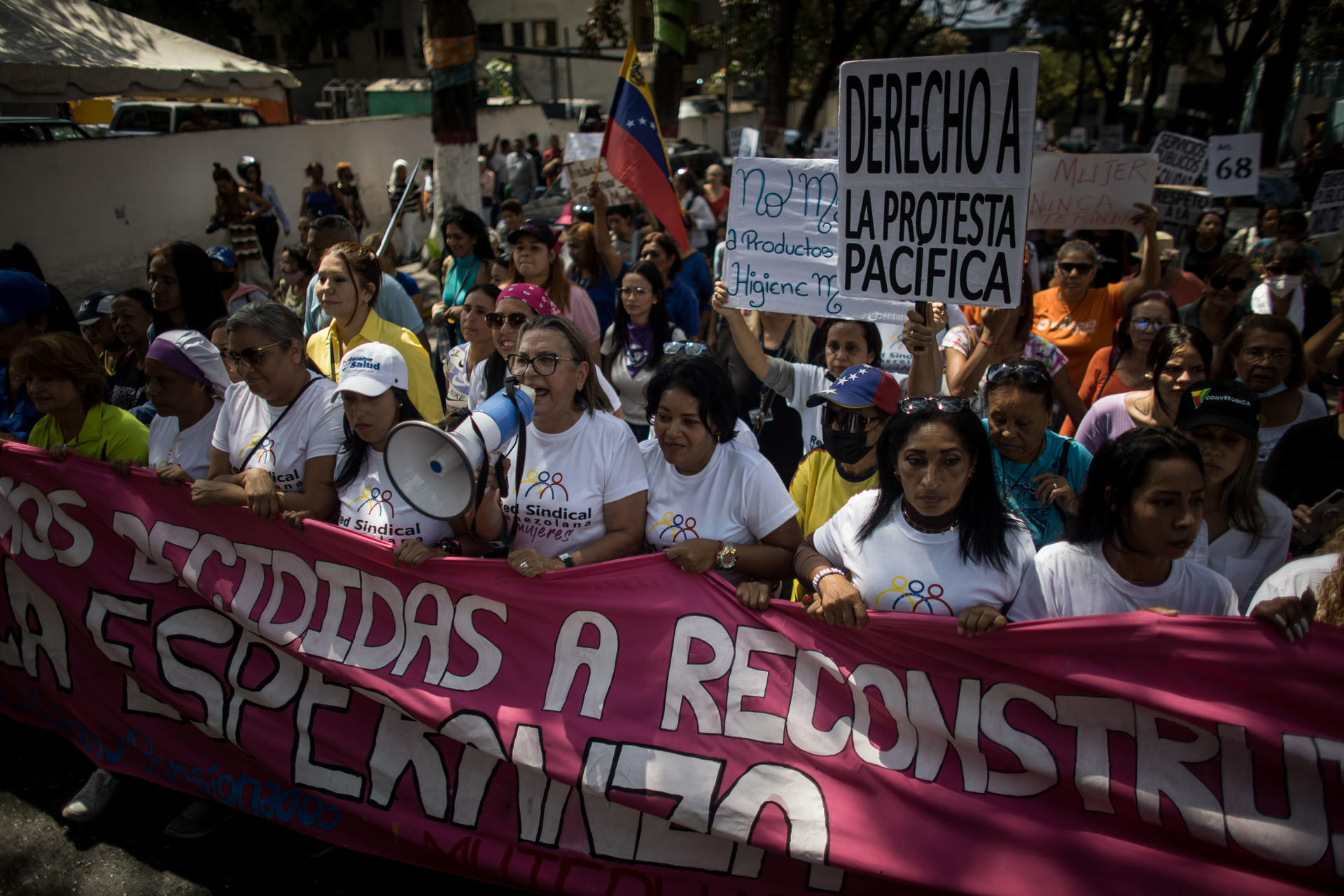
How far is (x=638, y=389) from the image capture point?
16.2ft

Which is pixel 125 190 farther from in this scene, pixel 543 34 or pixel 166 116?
pixel 543 34

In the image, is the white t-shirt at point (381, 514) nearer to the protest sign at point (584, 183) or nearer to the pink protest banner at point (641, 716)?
the pink protest banner at point (641, 716)

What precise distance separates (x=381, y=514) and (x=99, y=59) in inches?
337

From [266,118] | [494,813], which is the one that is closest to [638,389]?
[494,813]

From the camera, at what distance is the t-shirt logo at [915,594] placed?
2.56m

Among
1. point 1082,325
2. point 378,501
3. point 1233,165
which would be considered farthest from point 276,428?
point 1233,165

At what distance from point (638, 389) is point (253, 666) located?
8.03 feet

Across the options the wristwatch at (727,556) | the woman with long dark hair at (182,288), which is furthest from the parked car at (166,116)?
the wristwatch at (727,556)

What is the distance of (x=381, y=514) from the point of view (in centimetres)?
306

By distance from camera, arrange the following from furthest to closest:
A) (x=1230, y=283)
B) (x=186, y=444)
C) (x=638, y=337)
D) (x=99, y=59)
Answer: (x=99, y=59), (x=1230, y=283), (x=638, y=337), (x=186, y=444)

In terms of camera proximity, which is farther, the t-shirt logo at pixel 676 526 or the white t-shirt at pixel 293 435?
the white t-shirt at pixel 293 435

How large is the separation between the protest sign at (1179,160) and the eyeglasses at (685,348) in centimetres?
640

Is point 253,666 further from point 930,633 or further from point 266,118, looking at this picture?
point 266,118

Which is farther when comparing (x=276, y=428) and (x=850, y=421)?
(x=276, y=428)
